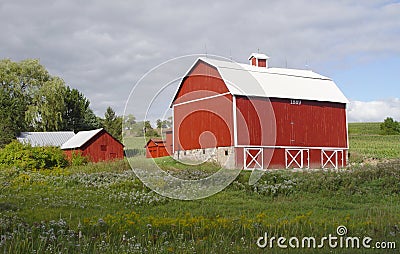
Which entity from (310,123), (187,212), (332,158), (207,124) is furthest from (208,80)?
(187,212)

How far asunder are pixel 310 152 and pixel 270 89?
17.7 ft

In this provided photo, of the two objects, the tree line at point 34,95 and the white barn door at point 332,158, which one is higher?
the tree line at point 34,95

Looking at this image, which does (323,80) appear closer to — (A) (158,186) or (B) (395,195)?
(B) (395,195)

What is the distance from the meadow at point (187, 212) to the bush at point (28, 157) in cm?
499

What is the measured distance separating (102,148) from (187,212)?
2983cm

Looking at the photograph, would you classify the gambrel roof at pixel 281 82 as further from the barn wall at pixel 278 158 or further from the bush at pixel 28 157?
the bush at pixel 28 157

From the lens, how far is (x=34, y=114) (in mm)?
56375

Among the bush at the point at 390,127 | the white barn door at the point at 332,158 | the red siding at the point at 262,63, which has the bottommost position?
the white barn door at the point at 332,158

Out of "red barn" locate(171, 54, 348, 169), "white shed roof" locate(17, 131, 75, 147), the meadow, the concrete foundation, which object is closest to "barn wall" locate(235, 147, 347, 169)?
"red barn" locate(171, 54, 348, 169)

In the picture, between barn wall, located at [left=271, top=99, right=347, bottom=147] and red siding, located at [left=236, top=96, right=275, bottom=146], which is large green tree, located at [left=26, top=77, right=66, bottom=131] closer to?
red siding, located at [left=236, top=96, right=275, bottom=146]

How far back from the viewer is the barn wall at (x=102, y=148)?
41.4m

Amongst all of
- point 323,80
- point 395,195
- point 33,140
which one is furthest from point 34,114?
point 395,195

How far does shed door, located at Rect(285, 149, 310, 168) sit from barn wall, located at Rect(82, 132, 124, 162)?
14.7 m

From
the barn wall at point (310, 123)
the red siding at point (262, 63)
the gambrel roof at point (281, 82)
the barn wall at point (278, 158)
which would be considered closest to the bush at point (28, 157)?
the gambrel roof at point (281, 82)
